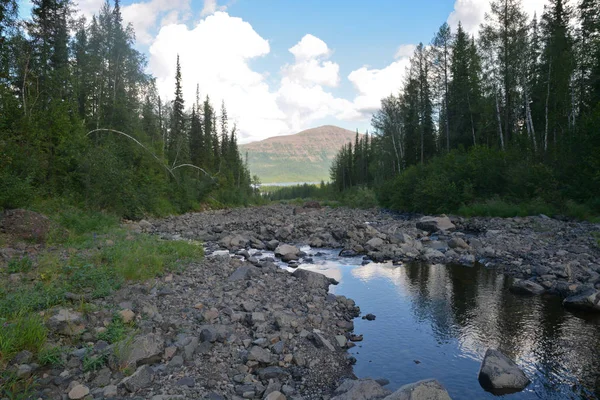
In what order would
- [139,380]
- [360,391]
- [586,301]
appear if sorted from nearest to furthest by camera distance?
[139,380]
[360,391]
[586,301]

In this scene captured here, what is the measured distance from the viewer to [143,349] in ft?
16.6

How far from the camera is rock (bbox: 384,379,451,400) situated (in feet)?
13.9

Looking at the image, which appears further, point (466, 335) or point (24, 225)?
point (24, 225)

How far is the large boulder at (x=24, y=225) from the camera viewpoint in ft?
37.1

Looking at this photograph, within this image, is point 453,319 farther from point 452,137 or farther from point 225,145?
point 225,145

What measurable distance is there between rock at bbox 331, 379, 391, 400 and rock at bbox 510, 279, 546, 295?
7469 millimetres

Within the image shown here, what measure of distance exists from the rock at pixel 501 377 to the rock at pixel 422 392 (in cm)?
181

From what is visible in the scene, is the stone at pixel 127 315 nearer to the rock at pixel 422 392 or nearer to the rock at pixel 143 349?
the rock at pixel 143 349

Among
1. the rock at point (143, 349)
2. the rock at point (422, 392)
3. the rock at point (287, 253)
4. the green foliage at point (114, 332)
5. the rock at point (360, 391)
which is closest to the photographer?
the rock at point (422, 392)

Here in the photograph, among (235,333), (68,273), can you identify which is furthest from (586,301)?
(68,273)

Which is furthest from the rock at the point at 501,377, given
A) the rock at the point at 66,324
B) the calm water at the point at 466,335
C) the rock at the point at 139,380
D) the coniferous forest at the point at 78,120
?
the coniferous forest at the point at 78,120

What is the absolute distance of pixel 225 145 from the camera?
233 ft

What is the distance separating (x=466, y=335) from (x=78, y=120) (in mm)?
22840

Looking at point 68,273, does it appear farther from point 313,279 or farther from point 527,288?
point 527,288
